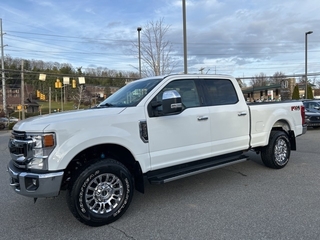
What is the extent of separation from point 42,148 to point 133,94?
1759 millimetres

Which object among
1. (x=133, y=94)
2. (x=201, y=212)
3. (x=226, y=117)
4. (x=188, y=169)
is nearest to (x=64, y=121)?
(x=133, y=94)

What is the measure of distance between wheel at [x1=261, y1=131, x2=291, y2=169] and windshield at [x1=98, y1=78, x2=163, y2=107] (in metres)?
3.01

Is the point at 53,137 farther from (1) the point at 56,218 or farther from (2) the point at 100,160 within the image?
(1) the point at 56,218

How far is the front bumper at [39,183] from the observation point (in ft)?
10.6

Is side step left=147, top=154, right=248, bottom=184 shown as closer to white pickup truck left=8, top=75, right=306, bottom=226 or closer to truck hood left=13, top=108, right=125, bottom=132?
white pickup truck left=8, top=75, right=306, bottom=226

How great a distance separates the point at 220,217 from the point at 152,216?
3.10 feet

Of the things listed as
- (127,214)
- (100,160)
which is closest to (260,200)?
(127,214)

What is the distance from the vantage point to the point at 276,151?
19.5 feet

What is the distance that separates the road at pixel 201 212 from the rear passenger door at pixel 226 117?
30.8 inches

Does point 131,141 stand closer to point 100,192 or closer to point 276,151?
point 100,192

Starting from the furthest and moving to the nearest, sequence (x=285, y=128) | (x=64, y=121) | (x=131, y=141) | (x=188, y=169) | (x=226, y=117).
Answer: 1. (x=285, y=128)
2. (x=226, y=117)
3. (x=188, y=169)
4. (x=131, y=141)
5. (x=64, y=121)

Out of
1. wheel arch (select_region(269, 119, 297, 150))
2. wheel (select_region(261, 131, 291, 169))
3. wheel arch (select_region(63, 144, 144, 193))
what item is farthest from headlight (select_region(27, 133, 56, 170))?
wheel arch (select_region(269, 119, 297, 150))

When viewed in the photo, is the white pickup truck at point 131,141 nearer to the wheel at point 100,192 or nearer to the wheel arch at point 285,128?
the wheel at point 100,192

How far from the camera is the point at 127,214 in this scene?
3934mm
